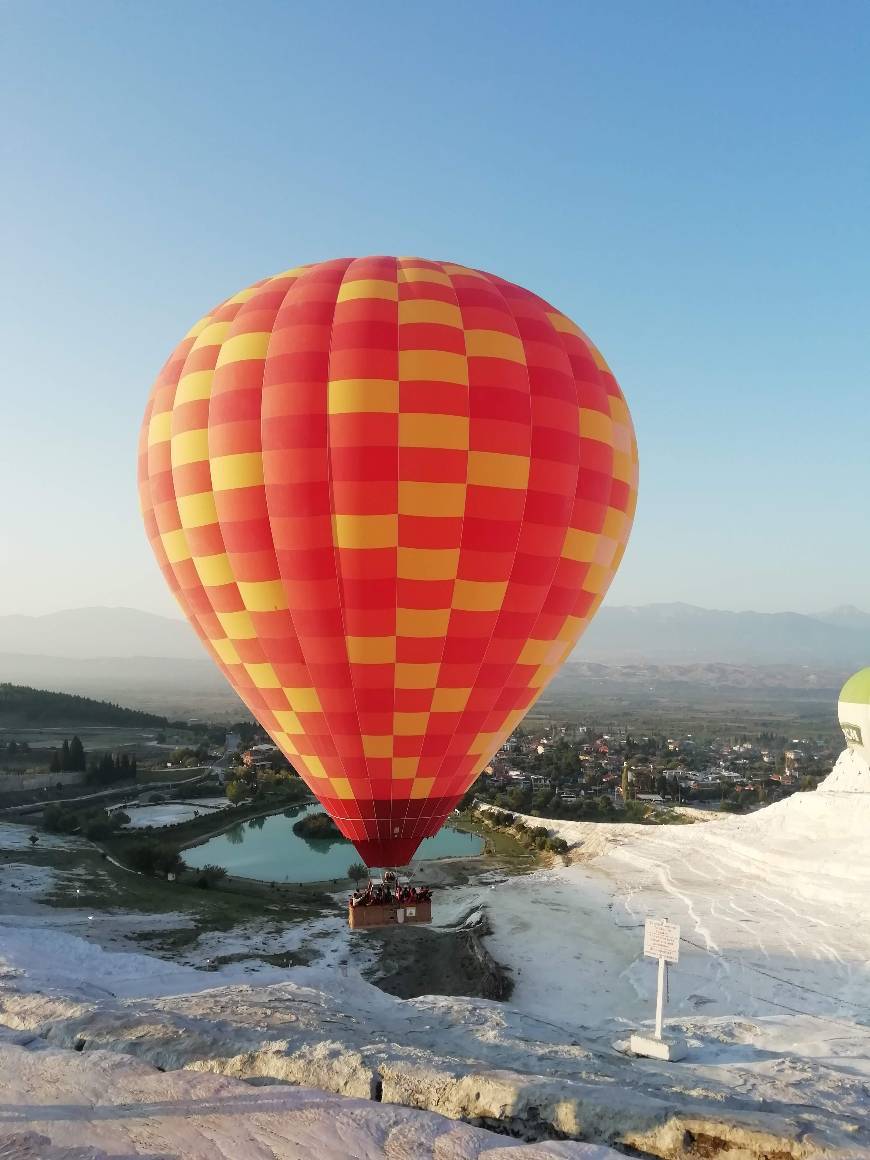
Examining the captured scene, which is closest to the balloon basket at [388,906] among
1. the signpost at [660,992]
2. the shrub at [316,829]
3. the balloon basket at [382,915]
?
the balloon basket at [382,915]

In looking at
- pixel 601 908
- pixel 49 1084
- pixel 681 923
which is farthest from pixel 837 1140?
pixel 601 908

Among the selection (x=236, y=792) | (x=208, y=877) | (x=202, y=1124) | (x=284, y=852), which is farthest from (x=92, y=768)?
(x=202, y=1124)

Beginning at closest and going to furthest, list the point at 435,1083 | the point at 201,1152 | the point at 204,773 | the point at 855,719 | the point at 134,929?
the point at 201,1152, the point at 435,1083, the point at 134,929, the point at 855,719, the point at 204,773

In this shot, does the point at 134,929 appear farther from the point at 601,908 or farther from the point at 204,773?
the point at 204,773

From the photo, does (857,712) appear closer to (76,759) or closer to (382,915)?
(382,915)

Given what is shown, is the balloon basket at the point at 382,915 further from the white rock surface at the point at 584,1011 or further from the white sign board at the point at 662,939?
the white sign board at the point at 662,939

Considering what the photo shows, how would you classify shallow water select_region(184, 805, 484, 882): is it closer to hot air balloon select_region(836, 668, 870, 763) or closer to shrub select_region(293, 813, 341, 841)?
shrub select_region(293, 813, 341, 841)
